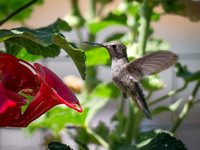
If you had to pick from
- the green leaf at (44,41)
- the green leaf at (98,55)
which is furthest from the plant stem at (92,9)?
the green leaf at (44,41)

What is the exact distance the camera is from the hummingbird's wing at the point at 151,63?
0.74 metres

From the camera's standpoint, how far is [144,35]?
0.85 m

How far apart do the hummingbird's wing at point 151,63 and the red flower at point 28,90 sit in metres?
0.23

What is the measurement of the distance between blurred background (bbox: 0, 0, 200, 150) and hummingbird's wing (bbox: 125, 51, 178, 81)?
0.79 m

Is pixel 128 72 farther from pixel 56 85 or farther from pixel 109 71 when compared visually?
pixel 109 71

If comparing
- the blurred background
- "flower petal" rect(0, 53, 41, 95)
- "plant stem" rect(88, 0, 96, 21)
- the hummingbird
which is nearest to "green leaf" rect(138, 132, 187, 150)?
the hummingbird

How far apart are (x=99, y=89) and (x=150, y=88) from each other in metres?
0.15

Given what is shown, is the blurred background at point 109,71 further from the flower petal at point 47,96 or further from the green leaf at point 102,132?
the flower petal at point 47,96

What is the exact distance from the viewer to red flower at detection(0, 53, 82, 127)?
1.89ft

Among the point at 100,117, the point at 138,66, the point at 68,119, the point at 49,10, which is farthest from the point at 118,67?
the point at 49,10

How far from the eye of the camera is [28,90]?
682 mm

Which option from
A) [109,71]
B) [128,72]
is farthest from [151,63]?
[109,71]

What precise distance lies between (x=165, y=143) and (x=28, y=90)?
0.27 metres

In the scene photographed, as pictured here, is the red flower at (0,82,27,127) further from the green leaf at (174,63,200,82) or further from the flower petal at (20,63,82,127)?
the green leaf at (174,63,200,82)
